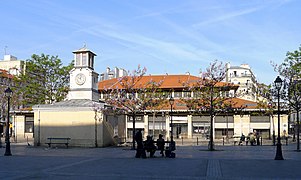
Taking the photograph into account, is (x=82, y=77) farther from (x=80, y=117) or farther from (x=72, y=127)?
(x=72, y=127)

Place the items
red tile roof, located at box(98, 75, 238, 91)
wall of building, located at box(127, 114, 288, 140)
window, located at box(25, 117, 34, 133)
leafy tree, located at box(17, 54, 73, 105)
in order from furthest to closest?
red tile roof, located at box(98, 75, 238, 91) → window, located at box(25, 117, 34, 133) → wall of building, located at box(127, 114, 288, 140) → leafy tree, located at box(17, 54, 73, 105)

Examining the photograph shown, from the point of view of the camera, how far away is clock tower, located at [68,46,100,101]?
31344mm

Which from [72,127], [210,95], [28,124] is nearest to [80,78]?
[72,127]

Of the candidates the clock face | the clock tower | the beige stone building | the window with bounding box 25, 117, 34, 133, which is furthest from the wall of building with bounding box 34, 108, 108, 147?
the window with bounding box 25, 117, 34, 133

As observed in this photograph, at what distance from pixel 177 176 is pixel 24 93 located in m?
37.7

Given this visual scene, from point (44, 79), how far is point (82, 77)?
629 inches

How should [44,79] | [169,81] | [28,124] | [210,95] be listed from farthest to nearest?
1. [169,81]
2. [28,124]
3. [44,79]
4. [210,95]

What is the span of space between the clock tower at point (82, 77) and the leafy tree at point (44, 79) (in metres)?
14.3

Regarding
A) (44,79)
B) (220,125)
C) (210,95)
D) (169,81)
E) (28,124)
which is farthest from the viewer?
(169,81)

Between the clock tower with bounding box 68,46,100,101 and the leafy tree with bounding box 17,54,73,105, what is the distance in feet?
46.8

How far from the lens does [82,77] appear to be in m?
31.5

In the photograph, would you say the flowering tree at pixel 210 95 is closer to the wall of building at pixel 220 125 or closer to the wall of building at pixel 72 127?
the wall of building at pixel 72 127

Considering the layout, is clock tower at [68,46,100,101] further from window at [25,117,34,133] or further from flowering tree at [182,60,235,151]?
window at [25,117,34,133]

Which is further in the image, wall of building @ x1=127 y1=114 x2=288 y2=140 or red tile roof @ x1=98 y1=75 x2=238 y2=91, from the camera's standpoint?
red tile roof @ x1=98 y1=75 x2=238 y2=91
